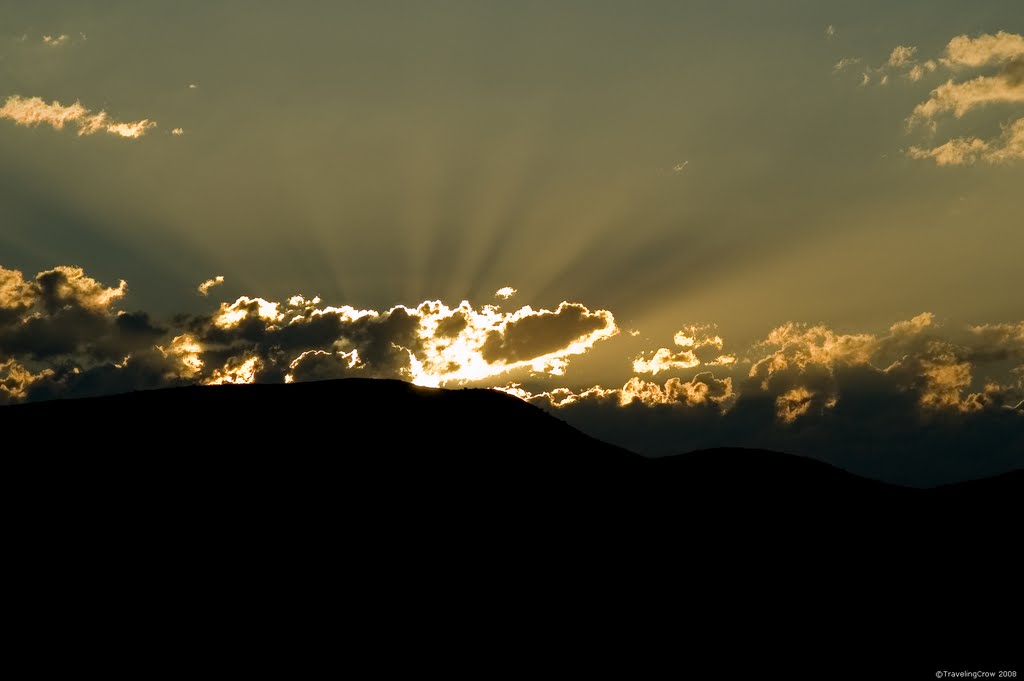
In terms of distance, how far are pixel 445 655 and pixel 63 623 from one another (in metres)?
17.5

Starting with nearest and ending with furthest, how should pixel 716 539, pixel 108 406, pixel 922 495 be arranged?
Result: 1. pixel 716 539
2. pixel 108 406
3. pixel 922 495

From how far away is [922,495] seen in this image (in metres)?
72.6

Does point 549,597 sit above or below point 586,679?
above

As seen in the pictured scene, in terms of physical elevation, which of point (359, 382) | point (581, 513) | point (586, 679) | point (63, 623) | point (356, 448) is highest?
point (359, 382)

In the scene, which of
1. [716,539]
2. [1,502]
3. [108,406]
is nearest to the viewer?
[1,502]

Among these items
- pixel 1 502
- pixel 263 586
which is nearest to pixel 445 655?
pixel 263 586

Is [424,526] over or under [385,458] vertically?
under

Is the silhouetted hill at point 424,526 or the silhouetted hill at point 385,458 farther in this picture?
the silhouetted hill at point 385,458

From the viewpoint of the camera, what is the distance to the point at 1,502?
5459 centimetres

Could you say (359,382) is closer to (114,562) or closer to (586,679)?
(114,562)

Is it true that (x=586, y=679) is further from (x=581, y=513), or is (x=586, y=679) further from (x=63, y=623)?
(x=63, y=623)

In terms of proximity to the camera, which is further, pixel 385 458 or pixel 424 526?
A: pixel 385 458

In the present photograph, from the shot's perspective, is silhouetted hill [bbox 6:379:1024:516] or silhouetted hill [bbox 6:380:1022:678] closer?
silhouetted hill [bbox 6:380:1022:678]

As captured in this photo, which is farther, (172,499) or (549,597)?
(172,499)
